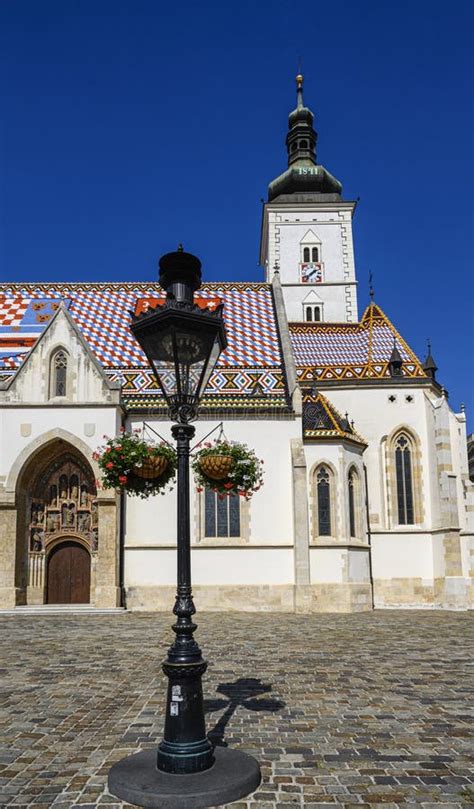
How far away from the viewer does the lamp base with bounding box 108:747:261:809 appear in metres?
6.02

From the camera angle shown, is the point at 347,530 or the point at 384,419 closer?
the point at 347,530

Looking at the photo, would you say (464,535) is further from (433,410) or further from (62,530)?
(62,530)

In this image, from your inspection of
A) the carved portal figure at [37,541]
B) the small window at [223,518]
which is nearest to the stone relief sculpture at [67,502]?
the carved portal figure at [37,541]

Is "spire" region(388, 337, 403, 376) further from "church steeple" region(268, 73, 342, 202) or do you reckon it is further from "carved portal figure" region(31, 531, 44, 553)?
"church steeple" region(268, 73, 342, 202)

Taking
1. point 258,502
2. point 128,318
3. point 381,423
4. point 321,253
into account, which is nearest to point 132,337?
point 128,318

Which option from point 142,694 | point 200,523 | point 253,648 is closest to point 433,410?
point 200,523

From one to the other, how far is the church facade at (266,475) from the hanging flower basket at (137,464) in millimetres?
15188

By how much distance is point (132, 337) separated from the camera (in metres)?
30.6

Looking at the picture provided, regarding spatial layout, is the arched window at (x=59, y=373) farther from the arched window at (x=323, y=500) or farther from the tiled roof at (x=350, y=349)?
the tiled roof at (x=350, y=349)

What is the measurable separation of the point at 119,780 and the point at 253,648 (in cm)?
910

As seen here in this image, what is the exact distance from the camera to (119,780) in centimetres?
638

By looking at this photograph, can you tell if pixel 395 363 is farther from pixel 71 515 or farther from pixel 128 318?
pixel 71 515

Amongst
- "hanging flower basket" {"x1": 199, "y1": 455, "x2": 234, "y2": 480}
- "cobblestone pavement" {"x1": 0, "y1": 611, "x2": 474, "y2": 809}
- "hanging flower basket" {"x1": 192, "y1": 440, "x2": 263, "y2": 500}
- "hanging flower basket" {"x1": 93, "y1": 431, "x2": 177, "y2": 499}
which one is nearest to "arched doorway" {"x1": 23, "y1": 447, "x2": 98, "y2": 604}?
"cobblestone pavement" {"x1": 0, "y1": 611, "x2": 474, "y2": 809}

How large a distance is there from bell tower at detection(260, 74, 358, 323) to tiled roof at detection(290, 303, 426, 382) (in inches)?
303
